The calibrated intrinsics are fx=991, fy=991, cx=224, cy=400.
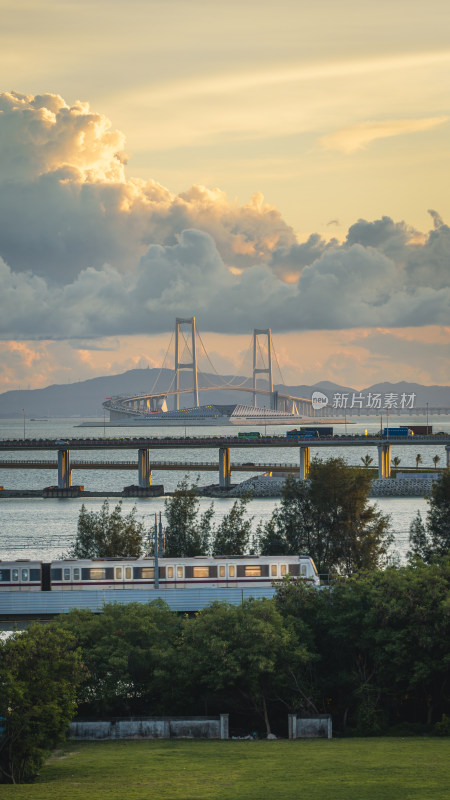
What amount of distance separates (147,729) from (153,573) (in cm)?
1147

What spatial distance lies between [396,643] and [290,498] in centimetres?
1708

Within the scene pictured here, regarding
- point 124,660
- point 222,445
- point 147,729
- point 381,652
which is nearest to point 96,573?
point 124,660

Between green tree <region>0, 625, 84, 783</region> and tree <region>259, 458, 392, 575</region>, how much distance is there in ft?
62.4

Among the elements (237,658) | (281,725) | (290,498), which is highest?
(290,498)

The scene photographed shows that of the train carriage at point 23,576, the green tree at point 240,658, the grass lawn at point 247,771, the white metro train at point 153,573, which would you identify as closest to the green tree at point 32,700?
the grass lawn at point 247,771

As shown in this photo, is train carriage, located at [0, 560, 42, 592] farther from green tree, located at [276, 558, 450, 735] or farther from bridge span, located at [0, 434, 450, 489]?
bridge span, located at [0, 434, 450, 489]

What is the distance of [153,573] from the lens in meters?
34.7

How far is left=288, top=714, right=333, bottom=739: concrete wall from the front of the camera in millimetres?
23611

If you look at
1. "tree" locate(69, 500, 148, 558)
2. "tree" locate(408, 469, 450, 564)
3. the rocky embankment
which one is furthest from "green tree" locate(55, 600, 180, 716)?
the rocky embankment

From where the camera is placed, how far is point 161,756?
21234mm

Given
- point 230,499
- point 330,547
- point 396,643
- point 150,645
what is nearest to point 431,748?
point 396,643

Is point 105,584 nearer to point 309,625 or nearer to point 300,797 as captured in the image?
point 309,625

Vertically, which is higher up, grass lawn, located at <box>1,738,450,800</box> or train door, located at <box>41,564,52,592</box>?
train door, located at <box>41,564,52,592</box>

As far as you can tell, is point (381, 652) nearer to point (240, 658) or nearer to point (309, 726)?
point (309, 726)
